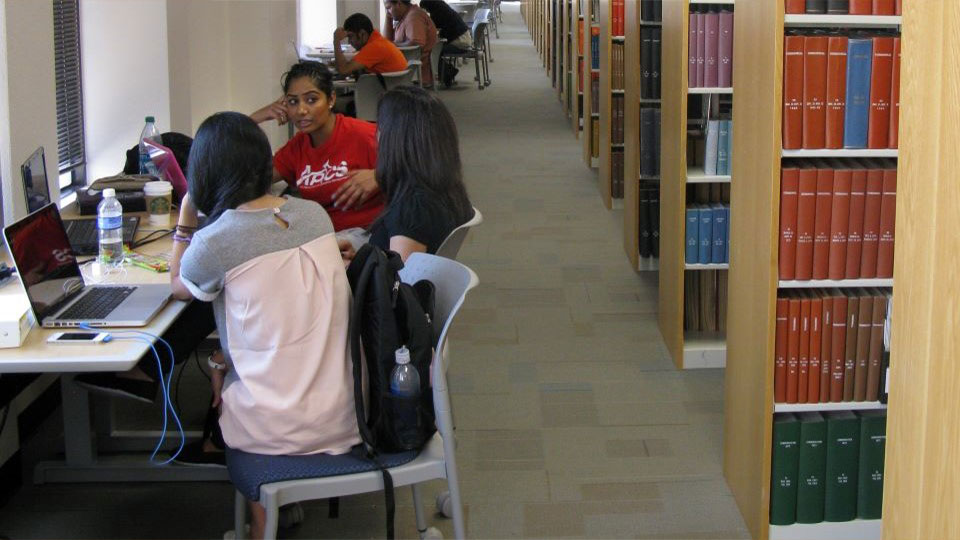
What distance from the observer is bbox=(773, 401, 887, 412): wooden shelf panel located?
329cm

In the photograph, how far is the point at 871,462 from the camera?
3.34 metres

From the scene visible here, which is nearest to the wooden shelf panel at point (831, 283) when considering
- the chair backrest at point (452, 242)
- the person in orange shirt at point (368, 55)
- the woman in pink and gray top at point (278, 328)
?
the chair backrest at point (452, 242)

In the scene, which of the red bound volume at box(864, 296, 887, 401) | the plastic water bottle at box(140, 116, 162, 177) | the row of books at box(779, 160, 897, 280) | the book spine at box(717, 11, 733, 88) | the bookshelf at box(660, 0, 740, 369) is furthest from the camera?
the book spine at box(717, 11, 733, 88)

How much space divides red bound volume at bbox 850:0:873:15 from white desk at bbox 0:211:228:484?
1861 millimetres

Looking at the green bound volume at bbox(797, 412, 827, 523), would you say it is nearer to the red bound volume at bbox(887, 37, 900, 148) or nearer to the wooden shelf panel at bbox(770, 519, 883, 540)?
the wooden shelf panel at bbox(770, 519, 883, 540)

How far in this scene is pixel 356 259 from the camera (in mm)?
2861

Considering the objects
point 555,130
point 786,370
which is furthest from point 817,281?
point 555,130

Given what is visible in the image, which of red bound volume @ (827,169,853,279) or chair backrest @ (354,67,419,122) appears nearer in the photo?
red bound volume @ (827,169,853,279)

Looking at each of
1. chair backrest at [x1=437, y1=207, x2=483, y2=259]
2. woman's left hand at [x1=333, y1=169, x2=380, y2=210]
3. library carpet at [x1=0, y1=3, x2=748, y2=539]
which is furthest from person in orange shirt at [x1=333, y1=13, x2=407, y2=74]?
chair backrest at [x1=437, y1=207, x2=483, y2=259]

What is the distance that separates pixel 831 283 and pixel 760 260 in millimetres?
199

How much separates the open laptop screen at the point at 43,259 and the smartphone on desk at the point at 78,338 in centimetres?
11

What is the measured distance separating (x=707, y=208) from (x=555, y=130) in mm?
6252

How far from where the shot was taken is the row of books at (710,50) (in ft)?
15.8

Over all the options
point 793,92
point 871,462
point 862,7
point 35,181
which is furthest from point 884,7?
point 35,181
